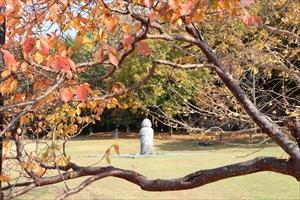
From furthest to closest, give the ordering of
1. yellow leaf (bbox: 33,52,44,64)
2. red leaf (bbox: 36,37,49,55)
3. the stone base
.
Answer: the stone base → yellow leaf (bbox: 33,52,44,64) → red leaf (bbox: 36,37,49,55)

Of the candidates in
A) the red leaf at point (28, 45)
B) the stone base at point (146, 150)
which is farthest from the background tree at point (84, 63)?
the stone base at point (146, 150)

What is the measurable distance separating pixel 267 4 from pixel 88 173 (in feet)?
15.2

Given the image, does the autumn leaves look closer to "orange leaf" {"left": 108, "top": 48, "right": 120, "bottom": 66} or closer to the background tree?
the background tree

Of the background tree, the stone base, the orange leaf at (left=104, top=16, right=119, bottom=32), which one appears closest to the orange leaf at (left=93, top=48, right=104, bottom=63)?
the background tree

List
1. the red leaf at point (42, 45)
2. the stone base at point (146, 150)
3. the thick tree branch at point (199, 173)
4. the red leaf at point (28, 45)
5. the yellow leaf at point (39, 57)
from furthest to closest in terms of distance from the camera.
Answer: the stone base at point (146, 150) → the thick tree branch at point (199, 173) → the yellow leaf at point (39, 57) → the red leaf at point (28, 45) → the red leaf at point (42, 45)

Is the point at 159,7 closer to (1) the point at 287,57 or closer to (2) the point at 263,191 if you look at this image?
(1) the point at 287,57

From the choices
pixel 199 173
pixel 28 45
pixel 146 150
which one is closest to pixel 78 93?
pixel 28 45

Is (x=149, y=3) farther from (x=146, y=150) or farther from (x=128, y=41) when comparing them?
(x=146, y=150)

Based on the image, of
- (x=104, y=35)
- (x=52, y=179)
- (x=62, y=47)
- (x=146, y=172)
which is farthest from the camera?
(x=146, y=172)

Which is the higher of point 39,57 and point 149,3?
point 149,3

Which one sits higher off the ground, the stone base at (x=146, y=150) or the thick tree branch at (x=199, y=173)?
the stone base at (x=146, y=150)

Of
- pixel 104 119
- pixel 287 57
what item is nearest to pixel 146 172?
pixel 287 57

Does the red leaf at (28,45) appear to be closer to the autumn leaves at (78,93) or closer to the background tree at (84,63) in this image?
the background tree at (84,63)

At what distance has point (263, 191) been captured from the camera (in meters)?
13.4
